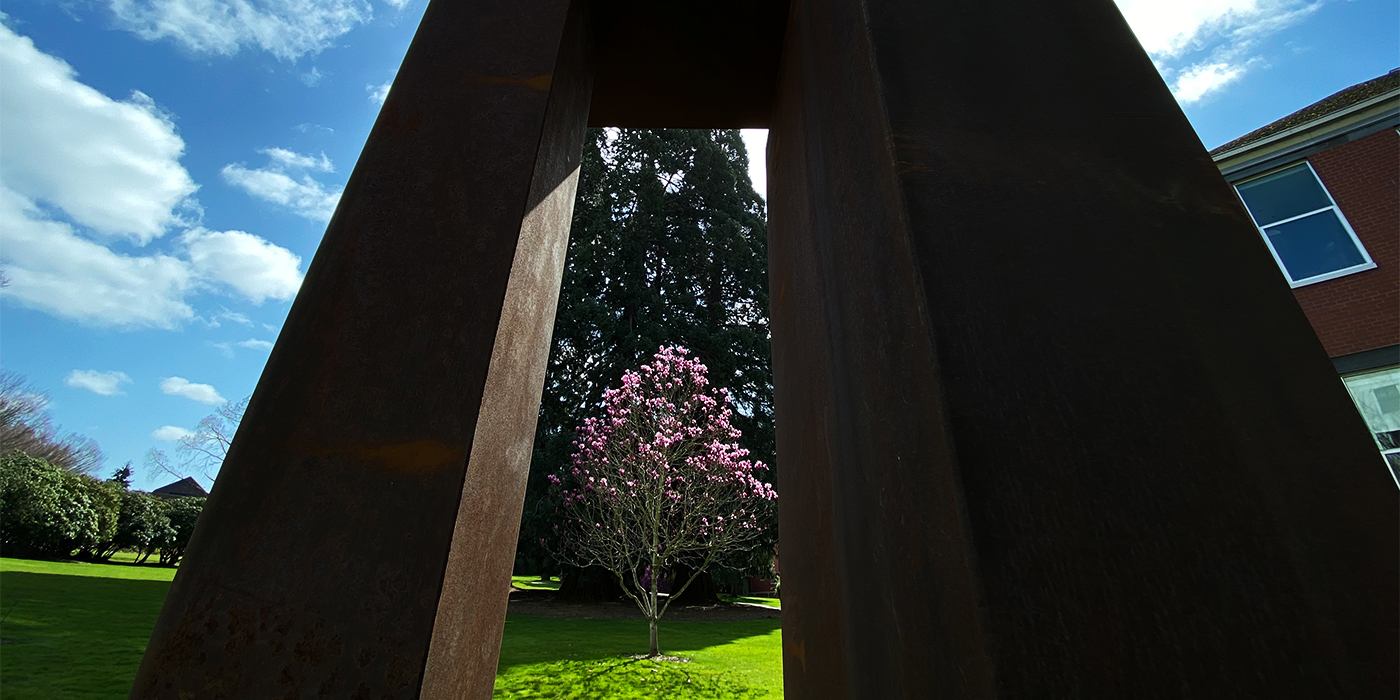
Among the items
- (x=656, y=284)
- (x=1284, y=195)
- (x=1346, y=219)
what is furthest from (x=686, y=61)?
(x=656, y=284)

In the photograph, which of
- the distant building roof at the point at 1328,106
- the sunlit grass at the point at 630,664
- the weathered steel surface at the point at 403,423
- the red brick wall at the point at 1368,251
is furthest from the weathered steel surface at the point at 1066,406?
the distant building roof at the point at 1328,106

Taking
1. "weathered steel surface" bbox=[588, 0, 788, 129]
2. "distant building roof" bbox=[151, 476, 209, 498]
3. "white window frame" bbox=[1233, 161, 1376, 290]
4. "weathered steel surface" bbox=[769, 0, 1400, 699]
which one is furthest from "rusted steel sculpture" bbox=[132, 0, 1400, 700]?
"distant building roof" bbox=[151, 476, 209, 498]

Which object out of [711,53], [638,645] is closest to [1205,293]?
[711,53]

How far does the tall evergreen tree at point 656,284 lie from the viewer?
1662 centimetres

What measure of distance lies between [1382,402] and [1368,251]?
2.15m

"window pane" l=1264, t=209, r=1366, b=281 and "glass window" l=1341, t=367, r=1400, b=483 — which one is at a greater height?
"window pane" l=1264, t=209, r=1366, b=281

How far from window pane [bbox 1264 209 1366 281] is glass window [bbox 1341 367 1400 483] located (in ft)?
5.29

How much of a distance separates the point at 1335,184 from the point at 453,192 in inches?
511

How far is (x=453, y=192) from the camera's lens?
4.81ft

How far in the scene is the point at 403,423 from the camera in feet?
3.92

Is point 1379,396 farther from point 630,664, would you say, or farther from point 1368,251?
point 630,664

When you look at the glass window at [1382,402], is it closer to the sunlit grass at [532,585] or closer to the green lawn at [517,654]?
the green lawn at [517,654]

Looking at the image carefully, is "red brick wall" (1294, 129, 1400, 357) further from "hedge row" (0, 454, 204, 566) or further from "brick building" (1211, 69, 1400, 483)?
"hedge row" (0, 454, 204, 566)

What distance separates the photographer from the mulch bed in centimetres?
1591
